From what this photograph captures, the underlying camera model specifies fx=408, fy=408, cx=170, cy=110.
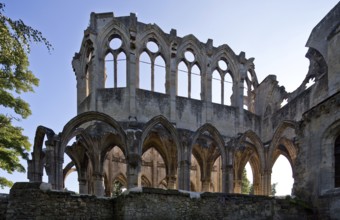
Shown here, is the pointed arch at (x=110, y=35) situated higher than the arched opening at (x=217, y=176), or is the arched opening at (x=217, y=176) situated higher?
the pointed arch at (x=110, y=35)

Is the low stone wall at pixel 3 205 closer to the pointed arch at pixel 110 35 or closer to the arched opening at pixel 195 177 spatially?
the pointed arch at pixel 110 35

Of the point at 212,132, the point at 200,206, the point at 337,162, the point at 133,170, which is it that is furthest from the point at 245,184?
the point at 200,206

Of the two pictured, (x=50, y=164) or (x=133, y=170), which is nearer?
(x=50, y=164)

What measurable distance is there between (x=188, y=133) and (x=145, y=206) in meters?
9.64

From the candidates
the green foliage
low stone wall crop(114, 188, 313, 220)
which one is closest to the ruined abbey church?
low stone wall crop(114, 188, 313, 220)

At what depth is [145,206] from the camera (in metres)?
10.8

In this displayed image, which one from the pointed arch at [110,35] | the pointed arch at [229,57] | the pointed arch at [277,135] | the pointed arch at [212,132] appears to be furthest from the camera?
the pointed arch at [229,57]

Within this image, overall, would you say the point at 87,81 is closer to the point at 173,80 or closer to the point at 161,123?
the point at 173,80

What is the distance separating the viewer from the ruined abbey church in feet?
39.4

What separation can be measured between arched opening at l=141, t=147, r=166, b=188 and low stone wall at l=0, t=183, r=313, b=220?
46.5 feet

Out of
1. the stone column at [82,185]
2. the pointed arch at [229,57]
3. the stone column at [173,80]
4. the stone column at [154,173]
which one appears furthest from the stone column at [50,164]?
the pointed arch at [229,57]

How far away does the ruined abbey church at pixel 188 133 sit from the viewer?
39.4 ft

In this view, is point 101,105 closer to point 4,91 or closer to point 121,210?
point 4,91

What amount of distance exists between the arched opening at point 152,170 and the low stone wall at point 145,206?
1417 centimetres
